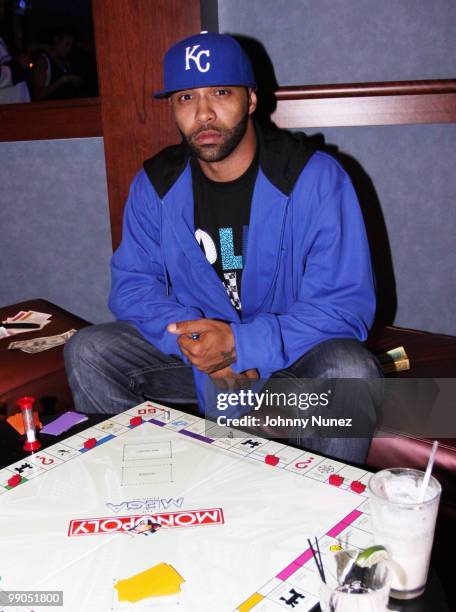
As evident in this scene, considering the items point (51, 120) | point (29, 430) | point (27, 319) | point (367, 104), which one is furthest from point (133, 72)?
point (29, 430)

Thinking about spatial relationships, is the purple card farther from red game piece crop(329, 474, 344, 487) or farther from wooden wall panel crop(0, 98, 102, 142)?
wooden wall panel crop(0, 98, 102, 142)

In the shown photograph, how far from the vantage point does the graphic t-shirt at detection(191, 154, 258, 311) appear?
172cm

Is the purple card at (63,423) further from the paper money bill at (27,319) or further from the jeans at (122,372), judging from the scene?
the paper money bill at (27,319)

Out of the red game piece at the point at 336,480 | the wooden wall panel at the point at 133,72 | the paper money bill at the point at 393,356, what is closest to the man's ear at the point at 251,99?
the wooden wall panel at the point at 133,72

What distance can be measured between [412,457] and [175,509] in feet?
2.30

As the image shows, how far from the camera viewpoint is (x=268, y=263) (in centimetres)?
169

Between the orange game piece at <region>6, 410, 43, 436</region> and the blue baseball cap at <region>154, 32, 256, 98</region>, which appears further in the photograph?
the blue baseball cap at <region>154, 32, 256, 98</region>

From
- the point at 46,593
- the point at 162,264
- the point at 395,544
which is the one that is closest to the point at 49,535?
the point at 46,593

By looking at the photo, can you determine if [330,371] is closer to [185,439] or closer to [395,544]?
[185,439]

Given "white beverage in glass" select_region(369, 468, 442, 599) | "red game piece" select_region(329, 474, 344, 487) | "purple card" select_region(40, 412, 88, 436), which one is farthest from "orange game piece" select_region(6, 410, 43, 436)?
"white beverage in glass" select_region(369, 468, 442, 599)

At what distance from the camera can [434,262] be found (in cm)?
233

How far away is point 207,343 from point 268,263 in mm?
309

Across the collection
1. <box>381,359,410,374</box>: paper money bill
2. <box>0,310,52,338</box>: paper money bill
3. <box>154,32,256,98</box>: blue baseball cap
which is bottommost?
<box>381,359,410,374</box>: paper money bill

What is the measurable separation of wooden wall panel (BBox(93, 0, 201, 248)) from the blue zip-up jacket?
46 cm
